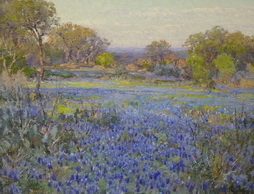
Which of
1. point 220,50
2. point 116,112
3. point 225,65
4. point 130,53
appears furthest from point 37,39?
point 225,65

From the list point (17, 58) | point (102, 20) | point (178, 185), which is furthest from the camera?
point (102, 20)

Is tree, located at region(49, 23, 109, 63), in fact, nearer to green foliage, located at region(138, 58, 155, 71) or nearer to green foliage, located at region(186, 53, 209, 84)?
green foliage, located at region(138, 58, 155, 71)

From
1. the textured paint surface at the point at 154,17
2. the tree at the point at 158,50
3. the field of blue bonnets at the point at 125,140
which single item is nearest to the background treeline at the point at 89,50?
the tree at the point at 158,50

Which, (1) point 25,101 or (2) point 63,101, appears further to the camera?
(2) point 63,101

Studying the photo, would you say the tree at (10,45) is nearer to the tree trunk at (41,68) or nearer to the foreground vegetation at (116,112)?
the foreground vegetation at (116,112)

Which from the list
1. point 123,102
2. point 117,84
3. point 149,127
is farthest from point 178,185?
point 117,84

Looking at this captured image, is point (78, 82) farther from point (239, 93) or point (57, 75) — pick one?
point (239, 93)

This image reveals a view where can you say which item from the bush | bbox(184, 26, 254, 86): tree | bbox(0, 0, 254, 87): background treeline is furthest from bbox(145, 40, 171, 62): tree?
bbox(184, 26, 254, 86): tree
